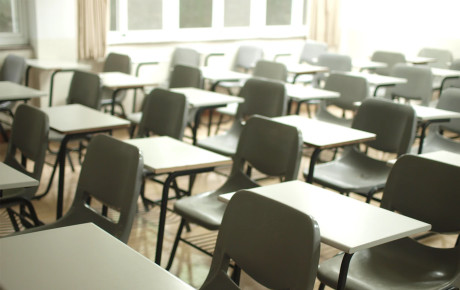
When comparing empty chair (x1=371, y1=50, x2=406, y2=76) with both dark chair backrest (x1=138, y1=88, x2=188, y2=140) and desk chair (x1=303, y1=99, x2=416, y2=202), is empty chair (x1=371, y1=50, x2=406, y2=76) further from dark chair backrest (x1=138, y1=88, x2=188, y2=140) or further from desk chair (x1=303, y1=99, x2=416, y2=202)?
dark chair backrest (x1=138, y1=88, x2=188, y2=140)

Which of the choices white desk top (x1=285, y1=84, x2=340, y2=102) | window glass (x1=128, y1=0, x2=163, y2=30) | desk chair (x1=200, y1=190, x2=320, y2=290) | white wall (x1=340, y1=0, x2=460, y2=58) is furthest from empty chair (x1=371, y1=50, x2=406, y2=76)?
desk chair (x1=200, y1=190, x2=320, y2=290)

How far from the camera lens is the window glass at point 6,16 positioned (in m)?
6.25

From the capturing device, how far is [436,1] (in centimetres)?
843

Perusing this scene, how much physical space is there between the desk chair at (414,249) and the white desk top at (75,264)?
0.90 meters

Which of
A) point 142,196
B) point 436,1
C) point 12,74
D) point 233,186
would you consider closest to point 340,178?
point 233,186

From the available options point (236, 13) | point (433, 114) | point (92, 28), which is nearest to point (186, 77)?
point (92, 28)

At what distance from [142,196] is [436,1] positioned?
590 cm

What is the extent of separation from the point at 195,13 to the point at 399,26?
3.13m

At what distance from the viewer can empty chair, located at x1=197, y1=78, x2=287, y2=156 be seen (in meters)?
4.52

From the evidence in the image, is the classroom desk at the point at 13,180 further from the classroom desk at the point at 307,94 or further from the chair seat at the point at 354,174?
the classroom desk at the point at 307,94

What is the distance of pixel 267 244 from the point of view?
6.64 ft

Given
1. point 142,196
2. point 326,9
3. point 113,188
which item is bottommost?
point 142,196

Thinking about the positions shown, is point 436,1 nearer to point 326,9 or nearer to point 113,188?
point 326,9

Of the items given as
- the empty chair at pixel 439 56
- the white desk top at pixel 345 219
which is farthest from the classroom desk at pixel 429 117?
the empty chair at pixel 439 56
